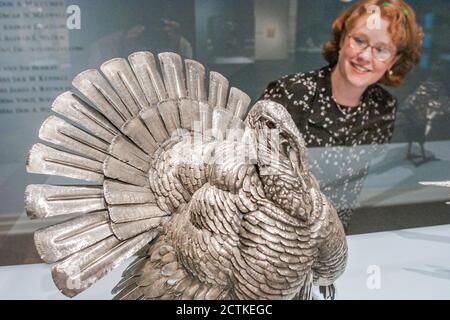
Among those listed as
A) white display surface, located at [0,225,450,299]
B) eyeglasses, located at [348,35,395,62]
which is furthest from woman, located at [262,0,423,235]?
white display surface, located at [0,225,450,299]

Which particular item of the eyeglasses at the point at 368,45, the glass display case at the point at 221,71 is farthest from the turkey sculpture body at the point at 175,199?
the eyeglasses at the point at 368,45

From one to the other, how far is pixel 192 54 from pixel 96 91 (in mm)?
356

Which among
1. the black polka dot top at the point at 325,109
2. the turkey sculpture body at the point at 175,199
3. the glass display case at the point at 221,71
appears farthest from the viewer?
the black polka dot top at the point at 325,109

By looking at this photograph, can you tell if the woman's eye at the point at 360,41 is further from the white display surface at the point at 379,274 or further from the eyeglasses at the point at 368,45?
the white display surface at the point at 379,274

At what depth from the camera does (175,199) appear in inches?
39.7

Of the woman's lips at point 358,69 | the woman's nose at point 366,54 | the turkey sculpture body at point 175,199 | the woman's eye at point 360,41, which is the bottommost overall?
the turkey sculpture body at point 175,199

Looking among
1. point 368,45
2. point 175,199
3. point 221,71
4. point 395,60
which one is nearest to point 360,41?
point 368,45

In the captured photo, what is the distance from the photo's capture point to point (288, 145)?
959mm

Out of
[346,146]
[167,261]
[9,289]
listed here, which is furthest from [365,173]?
[9,289]

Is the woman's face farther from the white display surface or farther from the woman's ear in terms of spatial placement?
the white display surface

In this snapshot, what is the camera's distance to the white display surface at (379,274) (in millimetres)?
1283

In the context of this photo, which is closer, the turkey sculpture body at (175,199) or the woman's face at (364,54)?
the turkey sculpture body at (175,199)

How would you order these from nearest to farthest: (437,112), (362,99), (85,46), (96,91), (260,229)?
1. (260,229)
2. (96,91)
3. (85,46)
4. (362,99)
5. (437,112)
